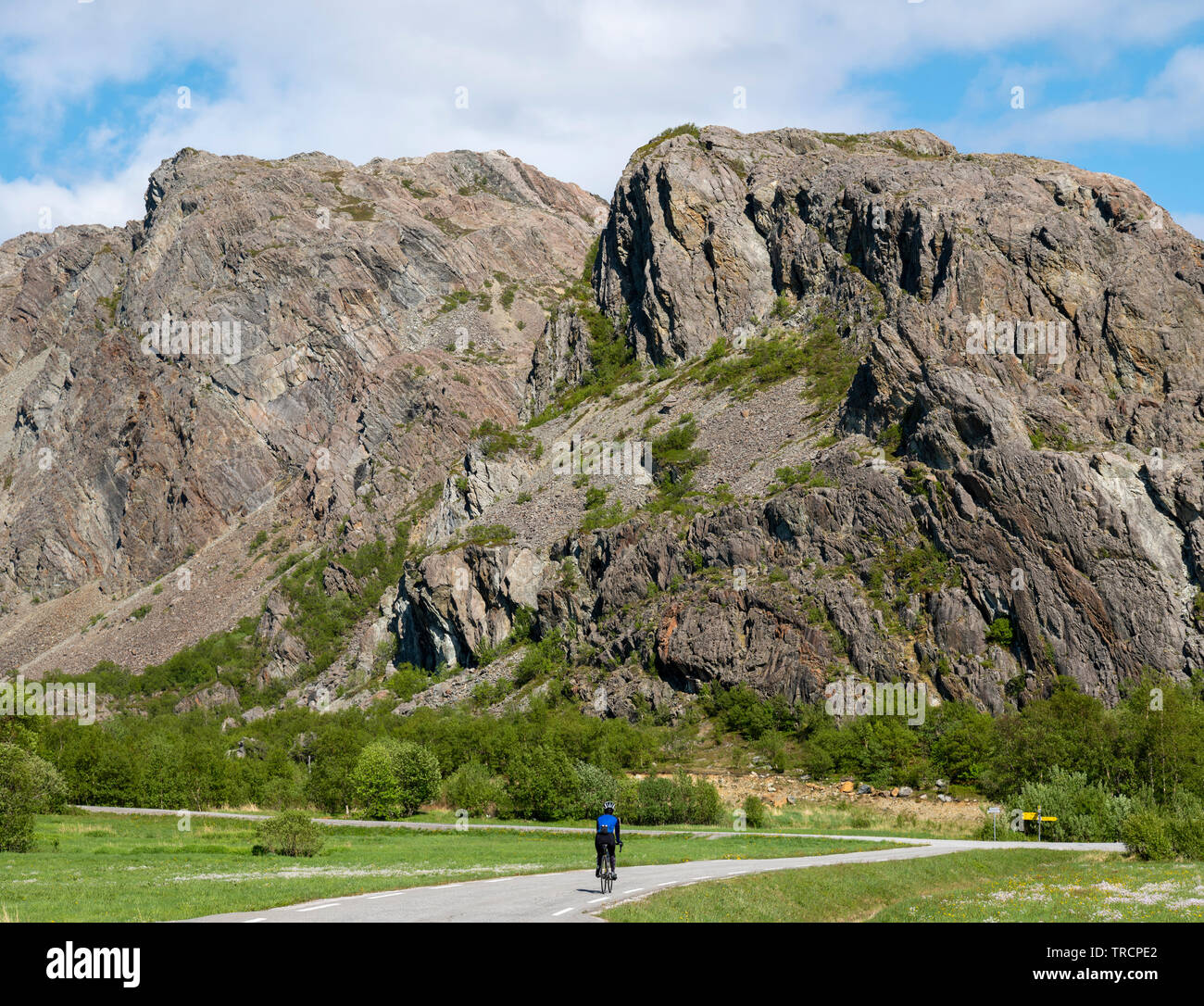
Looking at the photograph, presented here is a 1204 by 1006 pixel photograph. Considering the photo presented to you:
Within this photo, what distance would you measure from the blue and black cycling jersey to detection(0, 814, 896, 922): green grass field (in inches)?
210

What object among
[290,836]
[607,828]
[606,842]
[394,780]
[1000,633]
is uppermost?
[1000,633]

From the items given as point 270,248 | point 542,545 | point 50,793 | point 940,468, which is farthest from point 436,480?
point 50,793

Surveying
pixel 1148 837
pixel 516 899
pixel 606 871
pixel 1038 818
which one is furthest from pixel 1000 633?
pixel 516 899

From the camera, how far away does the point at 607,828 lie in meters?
25.2

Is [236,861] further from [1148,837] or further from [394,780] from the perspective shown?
[1148,837]

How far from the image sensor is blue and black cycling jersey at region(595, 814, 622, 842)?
24.9 meters

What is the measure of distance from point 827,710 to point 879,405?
3076 cm

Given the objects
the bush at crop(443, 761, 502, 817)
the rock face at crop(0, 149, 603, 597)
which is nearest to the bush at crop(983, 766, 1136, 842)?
the bush at crop(443, 761, 502, 817)

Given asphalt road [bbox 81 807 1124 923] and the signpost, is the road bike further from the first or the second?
the signpost

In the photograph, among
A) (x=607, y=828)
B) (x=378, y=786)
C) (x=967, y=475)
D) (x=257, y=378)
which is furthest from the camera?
(x=257, y=378)

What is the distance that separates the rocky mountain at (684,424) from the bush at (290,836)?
47.2 meters

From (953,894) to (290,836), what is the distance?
24102mm

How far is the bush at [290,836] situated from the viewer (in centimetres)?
3978
